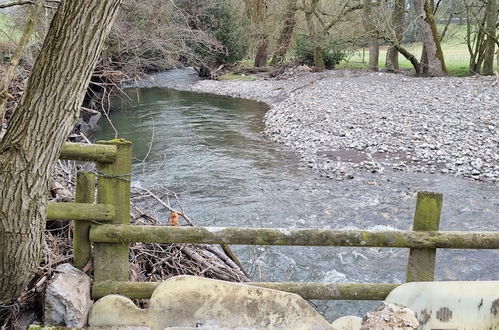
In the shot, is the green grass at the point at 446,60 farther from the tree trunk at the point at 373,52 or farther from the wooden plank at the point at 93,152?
the wooden plank at the point at 93,152

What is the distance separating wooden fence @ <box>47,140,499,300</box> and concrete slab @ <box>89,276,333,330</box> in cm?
27

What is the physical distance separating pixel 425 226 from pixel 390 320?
96 cm

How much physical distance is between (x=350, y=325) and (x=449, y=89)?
17.2 meters

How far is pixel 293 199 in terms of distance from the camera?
391 inches

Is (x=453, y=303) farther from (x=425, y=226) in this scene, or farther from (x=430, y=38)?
(x=430, y=38)

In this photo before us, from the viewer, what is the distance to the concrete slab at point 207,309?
315 centimetres

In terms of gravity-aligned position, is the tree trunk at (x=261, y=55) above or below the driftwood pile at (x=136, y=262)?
above

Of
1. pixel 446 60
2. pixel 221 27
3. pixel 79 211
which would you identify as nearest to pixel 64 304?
pixel 79 211

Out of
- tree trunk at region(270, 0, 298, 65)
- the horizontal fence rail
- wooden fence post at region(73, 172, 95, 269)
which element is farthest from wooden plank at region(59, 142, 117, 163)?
tree trunk at region(270, 0, 298, 65)

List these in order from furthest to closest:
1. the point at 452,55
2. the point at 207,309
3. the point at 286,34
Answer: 1. the point at 452,55
2. the point at 286,34
3. the point at 207,309

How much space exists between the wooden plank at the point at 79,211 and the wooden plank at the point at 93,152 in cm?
31

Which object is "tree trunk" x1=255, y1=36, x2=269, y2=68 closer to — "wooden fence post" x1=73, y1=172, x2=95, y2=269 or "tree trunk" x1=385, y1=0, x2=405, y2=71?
"tree trunk" x1=385, y1=0, x2=405, y2=71

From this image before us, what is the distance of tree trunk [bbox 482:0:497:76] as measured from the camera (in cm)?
2160

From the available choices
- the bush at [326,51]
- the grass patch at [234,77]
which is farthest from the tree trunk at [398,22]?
the grass patch at [234,77]
